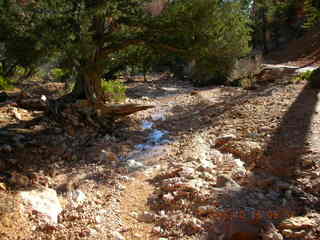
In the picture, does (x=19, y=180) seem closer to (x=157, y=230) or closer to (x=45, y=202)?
(x=45, y=202)

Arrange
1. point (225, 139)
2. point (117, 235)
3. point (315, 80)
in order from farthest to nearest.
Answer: point (315, 80) → point (225, 139) → point (117, 235)

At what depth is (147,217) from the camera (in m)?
3.11

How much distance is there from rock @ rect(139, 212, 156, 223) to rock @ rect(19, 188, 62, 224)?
823 mm

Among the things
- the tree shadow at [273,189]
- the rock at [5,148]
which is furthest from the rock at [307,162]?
the rock at [5,148]

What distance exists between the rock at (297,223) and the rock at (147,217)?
119 centimetres

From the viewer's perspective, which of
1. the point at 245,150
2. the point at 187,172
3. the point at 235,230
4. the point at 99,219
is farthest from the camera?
the point at 245,150

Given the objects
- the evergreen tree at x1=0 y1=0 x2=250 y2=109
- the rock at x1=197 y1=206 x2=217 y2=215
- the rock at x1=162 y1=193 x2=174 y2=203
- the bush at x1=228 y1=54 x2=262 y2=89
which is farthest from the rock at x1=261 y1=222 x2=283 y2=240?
the bush at x1=228 y1=54 x2=262 y2=89

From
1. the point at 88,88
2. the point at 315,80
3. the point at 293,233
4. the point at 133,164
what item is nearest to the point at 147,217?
the point at 293,233

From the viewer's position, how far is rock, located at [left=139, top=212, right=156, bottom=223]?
308 cm

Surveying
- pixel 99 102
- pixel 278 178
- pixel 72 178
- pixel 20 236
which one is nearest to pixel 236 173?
pixel 278 178

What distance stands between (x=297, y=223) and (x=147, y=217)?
1.38 metres

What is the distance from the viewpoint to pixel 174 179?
373 centimetres

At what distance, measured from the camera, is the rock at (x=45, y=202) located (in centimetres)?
299

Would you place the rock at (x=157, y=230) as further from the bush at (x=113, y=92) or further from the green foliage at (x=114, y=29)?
the bush at (x=113, y=92)
